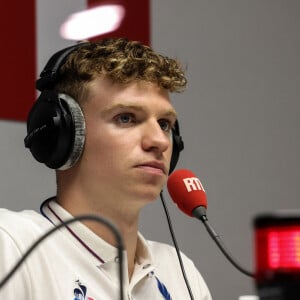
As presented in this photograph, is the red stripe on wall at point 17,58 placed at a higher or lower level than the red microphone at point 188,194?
higher

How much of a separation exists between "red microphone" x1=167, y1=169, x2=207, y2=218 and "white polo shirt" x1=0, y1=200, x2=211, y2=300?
0.49 feet

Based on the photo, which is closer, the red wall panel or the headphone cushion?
the headphone cushion

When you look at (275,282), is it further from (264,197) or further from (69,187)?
(264,197)

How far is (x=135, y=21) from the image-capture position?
1.91 metres

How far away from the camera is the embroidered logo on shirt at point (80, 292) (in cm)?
120

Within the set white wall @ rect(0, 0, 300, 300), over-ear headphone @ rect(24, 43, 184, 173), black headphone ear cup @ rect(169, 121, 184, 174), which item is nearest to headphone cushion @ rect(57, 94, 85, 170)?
over-ear headphone @ rect(24, 43, 184, 173)

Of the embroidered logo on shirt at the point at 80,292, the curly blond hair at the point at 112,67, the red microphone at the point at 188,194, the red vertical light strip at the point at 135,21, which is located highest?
the red vertical light strip at the point at 135,21

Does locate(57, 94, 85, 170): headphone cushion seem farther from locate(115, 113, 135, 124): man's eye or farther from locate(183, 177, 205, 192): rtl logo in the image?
locate(183, 177, 205, 192): rtl logo

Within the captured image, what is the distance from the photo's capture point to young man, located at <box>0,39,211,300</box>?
123cm

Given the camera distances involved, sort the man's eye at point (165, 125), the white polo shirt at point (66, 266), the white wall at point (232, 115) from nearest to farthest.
→ the white polo shirt at point (66, 266)
the man's eye at point (165, 125)
the white wall at point (232, 115)

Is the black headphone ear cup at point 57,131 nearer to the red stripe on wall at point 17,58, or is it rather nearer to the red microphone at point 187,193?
the red microphone at point 187,193

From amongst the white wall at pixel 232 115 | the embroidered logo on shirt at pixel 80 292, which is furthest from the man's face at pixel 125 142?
the white wall at pixel 232 115

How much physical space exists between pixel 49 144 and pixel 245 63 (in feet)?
3.44

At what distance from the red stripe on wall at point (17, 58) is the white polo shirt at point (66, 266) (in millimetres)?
384
